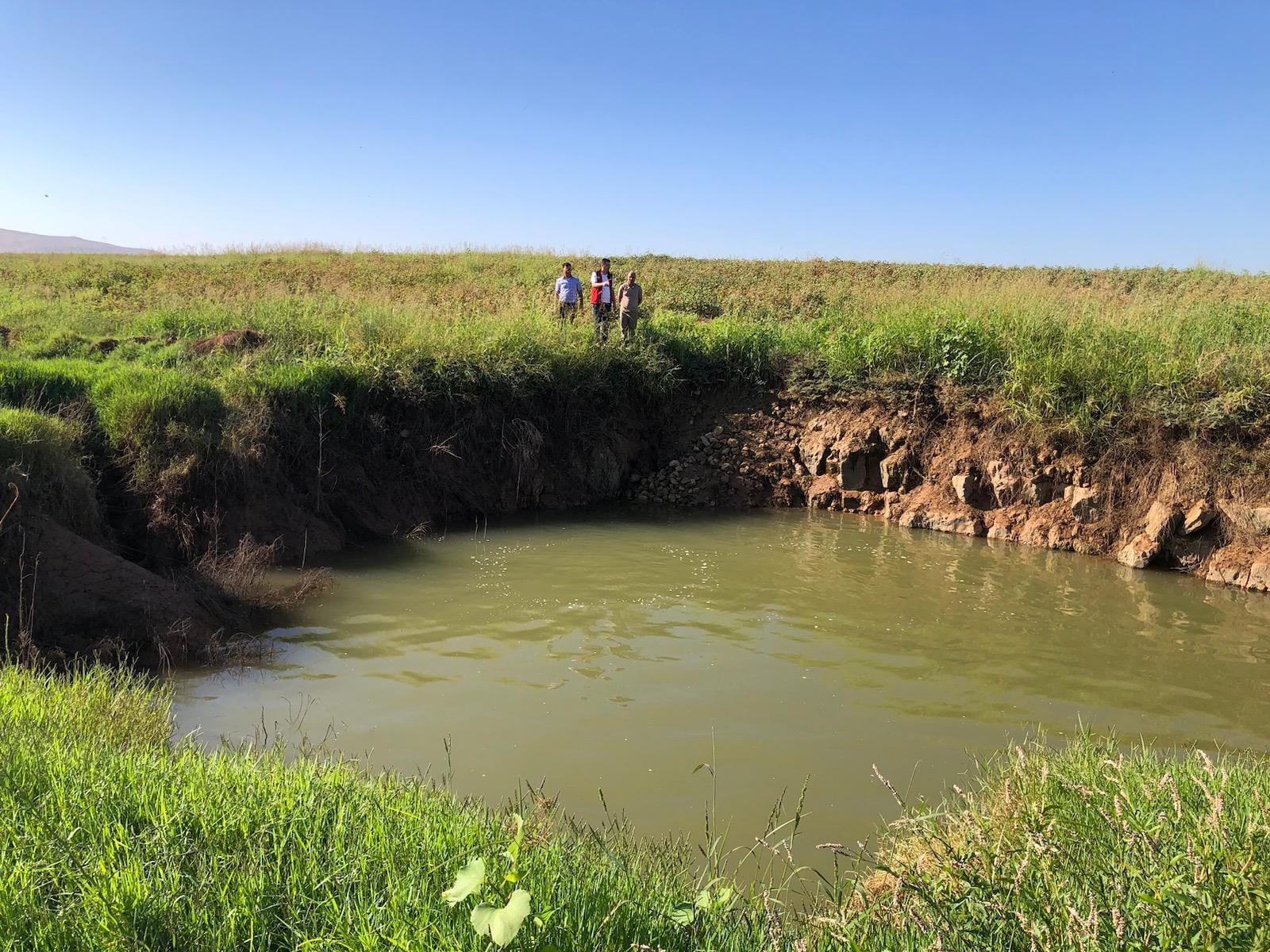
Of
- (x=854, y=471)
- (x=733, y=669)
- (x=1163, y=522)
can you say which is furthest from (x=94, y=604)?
(x=1163, y=522)

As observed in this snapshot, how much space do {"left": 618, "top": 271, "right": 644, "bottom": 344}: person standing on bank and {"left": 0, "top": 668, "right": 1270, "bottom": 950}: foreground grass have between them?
36.4ft

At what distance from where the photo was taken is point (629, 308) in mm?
14445

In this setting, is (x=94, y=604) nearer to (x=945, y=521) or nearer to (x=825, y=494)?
(x=825, y=494)

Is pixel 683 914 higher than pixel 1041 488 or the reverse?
higher

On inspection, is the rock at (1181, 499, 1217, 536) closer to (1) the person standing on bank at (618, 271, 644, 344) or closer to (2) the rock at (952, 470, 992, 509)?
(2) the rock at (952, 470, 992, 509)

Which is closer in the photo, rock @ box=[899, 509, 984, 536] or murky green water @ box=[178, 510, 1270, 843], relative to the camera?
murky green water @ box=[178, 510, 1270, 843]

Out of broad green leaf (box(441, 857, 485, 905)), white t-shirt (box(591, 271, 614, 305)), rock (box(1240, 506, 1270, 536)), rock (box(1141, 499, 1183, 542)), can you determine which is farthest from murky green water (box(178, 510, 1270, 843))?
white t-shirt (box(591, 271, 614, 305))

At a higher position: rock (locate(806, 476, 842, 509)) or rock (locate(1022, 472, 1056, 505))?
rock (locate(1022, 472, 1056, 505))

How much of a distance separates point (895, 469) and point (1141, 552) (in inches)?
129

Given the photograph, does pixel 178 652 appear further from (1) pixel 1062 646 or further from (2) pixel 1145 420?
(2) pixel 1145 420

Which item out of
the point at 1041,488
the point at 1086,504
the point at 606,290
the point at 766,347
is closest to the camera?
the point at 1086,504

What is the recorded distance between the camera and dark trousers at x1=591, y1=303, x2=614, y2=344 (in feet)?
47.3

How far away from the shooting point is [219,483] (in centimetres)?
1005

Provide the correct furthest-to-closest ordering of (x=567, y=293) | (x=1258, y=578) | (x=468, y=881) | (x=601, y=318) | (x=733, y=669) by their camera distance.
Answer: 1. (x=567, y=293)
2. (x=601, y=318)
3. (x=1258, y=578)
4. (x=733, y=669)
5. (x=468, y=881)
